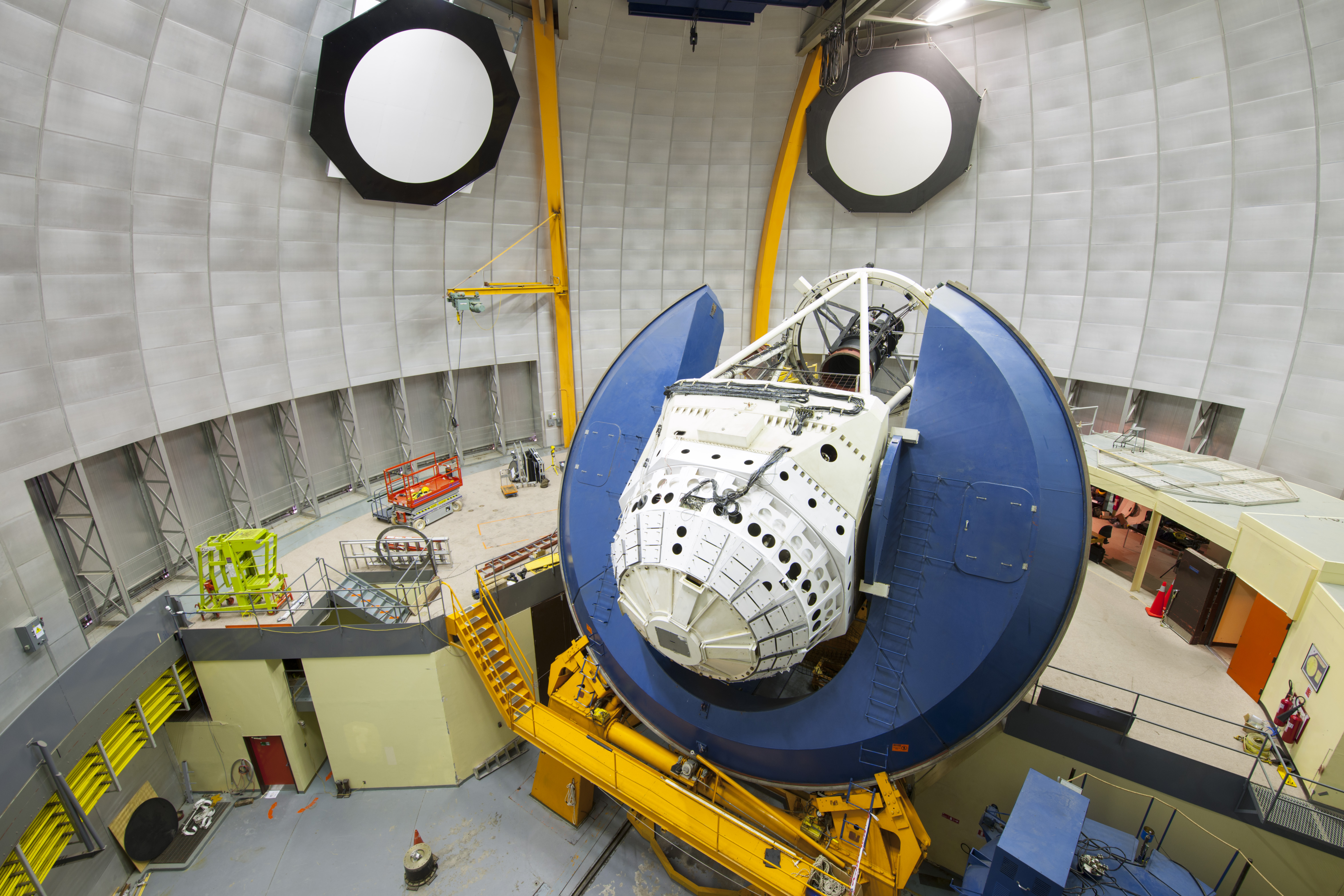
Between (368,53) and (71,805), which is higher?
(368,53)

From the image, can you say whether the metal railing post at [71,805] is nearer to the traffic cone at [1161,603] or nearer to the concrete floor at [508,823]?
the concrete floor at [508,823]

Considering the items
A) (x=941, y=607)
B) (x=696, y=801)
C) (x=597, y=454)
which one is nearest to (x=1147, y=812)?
(x=941, y=607)

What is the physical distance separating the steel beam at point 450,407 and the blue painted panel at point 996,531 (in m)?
14.4

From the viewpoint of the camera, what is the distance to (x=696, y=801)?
23.7ft

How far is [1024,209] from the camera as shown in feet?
50.0

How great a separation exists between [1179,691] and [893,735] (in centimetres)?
635

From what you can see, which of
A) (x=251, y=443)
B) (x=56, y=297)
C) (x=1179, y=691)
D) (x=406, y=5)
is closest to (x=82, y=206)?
(x=56, y=297)

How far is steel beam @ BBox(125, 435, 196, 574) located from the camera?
35.8 ft

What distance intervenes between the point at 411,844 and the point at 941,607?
9.61 metres

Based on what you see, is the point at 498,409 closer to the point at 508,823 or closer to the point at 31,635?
the point at 31,635

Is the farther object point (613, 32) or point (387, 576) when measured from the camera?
point (613, 32)

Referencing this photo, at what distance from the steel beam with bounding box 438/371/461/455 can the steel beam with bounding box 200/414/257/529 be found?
5.32 m

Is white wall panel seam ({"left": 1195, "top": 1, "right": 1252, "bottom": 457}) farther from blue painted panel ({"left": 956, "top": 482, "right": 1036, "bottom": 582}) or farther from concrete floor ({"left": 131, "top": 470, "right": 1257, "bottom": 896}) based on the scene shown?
blue painted panel ({"left": 956, "top": 482, "right": 1036, "bottom": 582})

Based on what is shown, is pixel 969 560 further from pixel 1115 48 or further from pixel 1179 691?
pixel 1115 48
